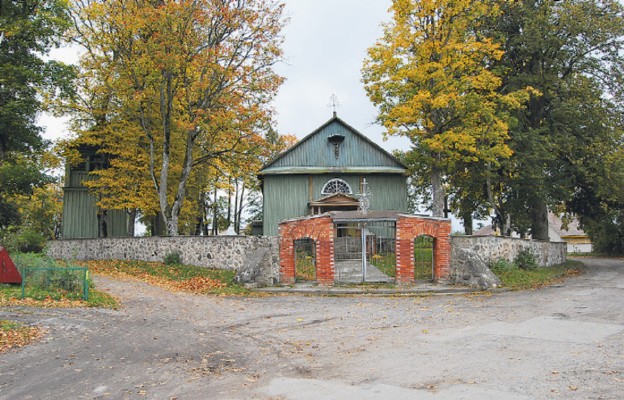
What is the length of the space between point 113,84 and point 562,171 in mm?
24057

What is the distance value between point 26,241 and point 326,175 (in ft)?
50.7

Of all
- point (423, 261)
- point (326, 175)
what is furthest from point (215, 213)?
point (423, 261)

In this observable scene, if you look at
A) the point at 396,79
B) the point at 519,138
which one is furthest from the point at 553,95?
the point at 396,79

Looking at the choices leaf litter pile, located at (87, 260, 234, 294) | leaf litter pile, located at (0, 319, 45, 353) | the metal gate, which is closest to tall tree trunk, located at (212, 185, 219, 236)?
leaf litter pile, located at (87, 260, 234, 294)

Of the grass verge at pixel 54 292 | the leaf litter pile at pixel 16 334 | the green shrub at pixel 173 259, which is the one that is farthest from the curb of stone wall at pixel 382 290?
the leaf litter pile at pixel 16 334

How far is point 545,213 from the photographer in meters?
28.8

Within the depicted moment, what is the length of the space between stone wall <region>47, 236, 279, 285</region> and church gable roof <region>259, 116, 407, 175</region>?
7668 mm

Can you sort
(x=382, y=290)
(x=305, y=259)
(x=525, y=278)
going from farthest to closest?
(x=305, y=259) → (x=525, y=278) → (x=382, y=290)

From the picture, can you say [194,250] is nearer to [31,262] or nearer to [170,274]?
[170,274]

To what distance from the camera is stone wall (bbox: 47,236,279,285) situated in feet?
59.2

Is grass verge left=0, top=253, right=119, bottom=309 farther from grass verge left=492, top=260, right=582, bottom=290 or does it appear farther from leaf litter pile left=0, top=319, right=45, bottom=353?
grass verge left=492, top=260, right=582, bottom=290

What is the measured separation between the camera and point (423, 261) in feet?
65.1

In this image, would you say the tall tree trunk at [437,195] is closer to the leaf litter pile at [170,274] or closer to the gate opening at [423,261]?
the gate opening at [423,261]

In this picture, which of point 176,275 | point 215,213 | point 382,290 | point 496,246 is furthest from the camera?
point 215,213
